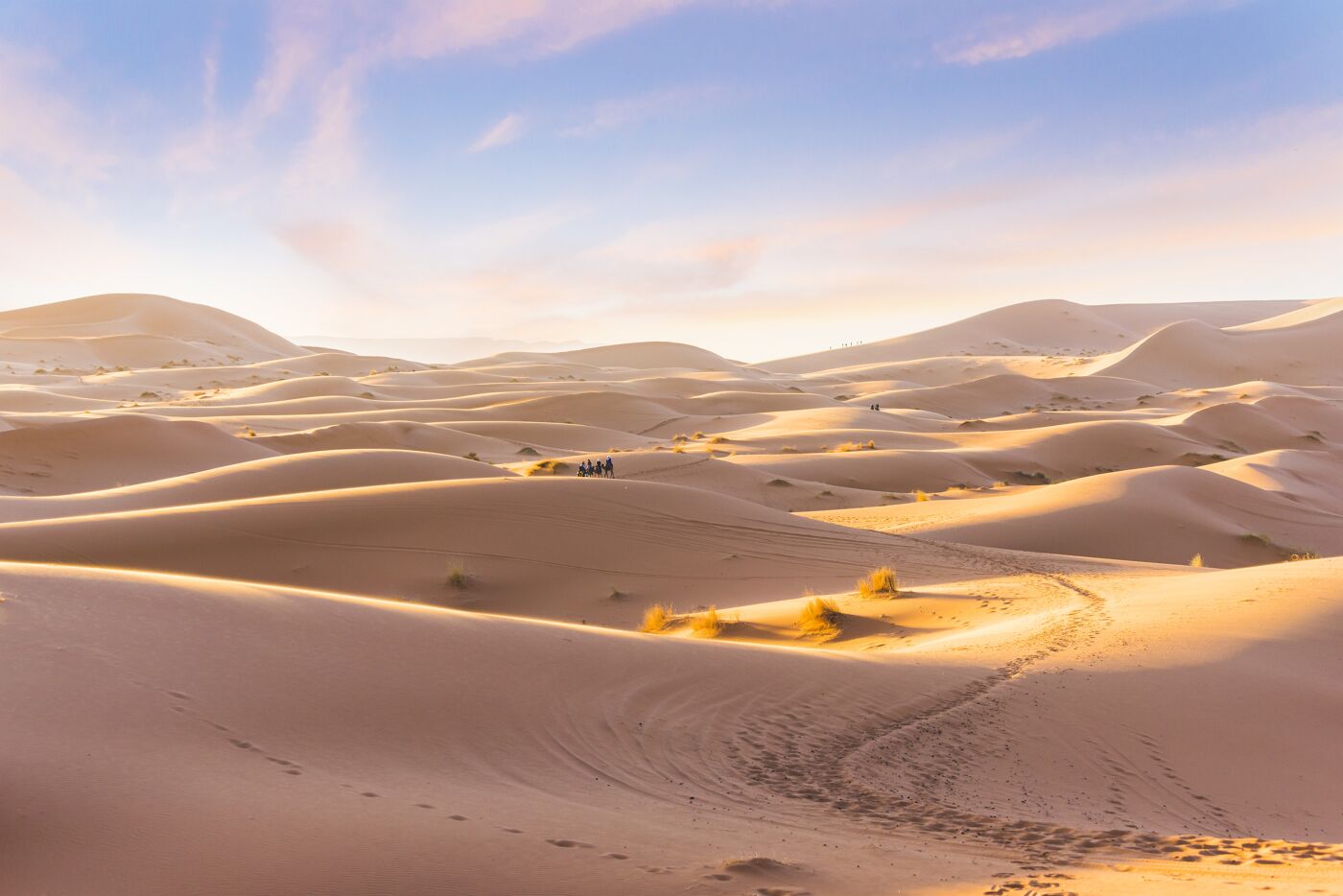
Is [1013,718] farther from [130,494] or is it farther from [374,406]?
[374,406]

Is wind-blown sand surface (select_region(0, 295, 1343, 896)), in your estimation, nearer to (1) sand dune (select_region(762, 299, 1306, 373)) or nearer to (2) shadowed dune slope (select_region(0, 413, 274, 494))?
(2) shadowed dune slope (select_region(0, 413, 274, 494))

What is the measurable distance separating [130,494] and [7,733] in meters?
14.7

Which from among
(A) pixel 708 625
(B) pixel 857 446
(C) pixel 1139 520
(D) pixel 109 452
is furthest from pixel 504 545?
(B) pixel 857 446

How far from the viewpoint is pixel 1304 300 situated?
153125 mm

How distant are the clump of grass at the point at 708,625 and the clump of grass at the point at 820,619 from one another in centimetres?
95

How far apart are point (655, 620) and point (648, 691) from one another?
445 cm

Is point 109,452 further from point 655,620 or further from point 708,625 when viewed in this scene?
point 708,625

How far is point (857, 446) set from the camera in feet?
110

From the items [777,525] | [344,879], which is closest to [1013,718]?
[344,879]

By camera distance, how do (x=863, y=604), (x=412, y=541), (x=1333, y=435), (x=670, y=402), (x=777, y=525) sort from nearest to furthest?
Result: (x=863, y=604)
(x=412, y=541)
(x=777, y=525)
(x=1333, y=435)
(x=670, y=402)

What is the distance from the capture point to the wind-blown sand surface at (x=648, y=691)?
13.7ft

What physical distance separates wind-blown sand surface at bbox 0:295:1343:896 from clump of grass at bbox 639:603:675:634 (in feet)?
2.74

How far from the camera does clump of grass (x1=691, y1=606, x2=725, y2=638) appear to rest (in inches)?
422

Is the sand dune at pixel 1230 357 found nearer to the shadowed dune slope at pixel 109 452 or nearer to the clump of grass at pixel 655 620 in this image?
the shadowed dune slope at pixel 109 452
